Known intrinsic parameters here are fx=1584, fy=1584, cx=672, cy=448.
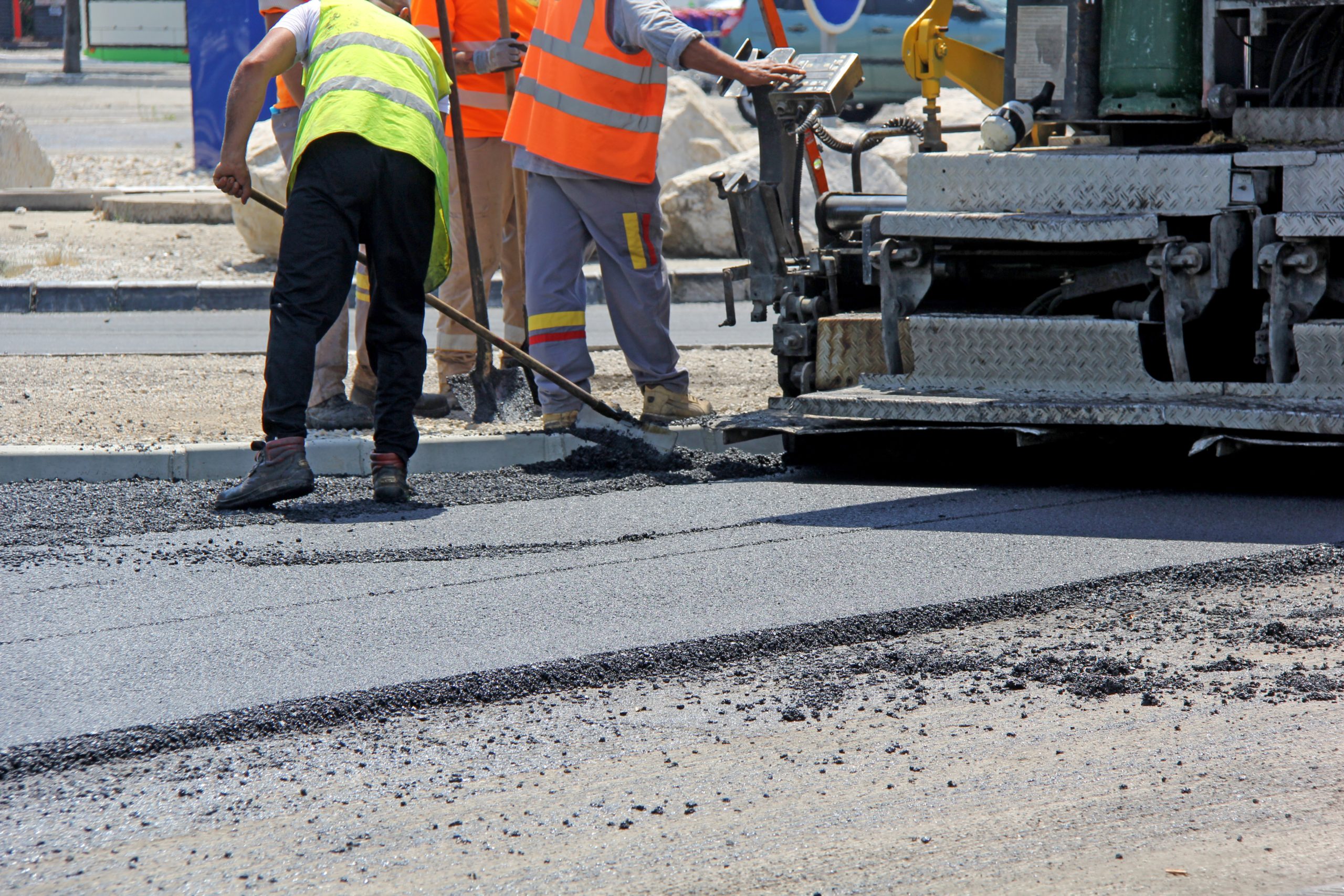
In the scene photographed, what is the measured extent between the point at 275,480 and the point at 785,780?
250cm

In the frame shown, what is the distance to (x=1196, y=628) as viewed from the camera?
3.68 meters

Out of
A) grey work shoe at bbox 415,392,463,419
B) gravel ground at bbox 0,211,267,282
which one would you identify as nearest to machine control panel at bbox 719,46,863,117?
grey work shoe at bbox 415,392,463,419

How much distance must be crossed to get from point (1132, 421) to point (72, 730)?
10.8ft

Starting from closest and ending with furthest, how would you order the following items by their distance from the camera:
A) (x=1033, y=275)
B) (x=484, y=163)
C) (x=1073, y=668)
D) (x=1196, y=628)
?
(x=1073, y=668) → (x=1196, y=628) → (x=1033, y=275) → (x=484, y=163)

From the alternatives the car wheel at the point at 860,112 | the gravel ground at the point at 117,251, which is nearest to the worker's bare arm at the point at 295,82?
the gravel ground at the point at 117,251

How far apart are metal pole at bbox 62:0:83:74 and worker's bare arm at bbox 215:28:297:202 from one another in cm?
2706

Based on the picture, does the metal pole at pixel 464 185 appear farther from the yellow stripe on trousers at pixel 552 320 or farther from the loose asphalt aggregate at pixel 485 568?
the loose asphalt aggregate at pixel 485 568

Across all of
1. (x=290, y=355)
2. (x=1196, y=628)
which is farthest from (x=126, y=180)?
(x=1196, y=628)

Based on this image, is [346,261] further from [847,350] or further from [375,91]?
[847,350]

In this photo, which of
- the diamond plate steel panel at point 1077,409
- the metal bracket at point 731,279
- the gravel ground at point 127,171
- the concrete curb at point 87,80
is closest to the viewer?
the diamond plate steel panel at point 1077,409

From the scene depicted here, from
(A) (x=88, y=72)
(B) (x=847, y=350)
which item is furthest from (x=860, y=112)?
(A) (x=88, y=72)

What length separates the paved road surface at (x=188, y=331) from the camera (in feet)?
26.7

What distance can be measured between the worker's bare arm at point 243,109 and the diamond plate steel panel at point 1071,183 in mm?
2191

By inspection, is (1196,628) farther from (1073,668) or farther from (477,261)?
(477,261)
